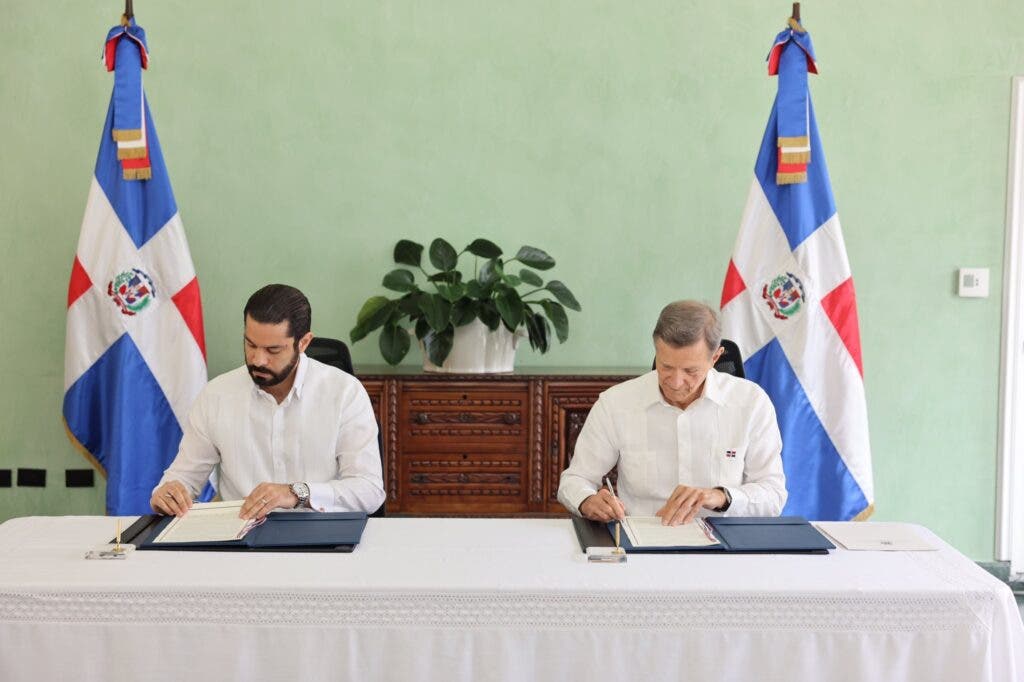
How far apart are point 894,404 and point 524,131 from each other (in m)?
2.00

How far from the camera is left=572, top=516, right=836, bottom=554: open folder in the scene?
2141 mm

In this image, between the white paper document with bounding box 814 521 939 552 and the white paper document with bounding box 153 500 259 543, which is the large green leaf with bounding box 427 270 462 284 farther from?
the white paper document with bounding box 814 521 939 552

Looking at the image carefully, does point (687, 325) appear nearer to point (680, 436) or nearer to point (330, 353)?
point (680, 436)

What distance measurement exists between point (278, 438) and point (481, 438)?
1.26 m

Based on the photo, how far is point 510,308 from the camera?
3711mm

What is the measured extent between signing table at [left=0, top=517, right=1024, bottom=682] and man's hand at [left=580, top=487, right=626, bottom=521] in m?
0.39

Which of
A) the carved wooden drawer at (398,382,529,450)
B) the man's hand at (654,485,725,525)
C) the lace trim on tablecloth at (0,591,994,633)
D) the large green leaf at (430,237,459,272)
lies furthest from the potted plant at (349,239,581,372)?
the lace trim on tablecloth at (0,591,994,633)

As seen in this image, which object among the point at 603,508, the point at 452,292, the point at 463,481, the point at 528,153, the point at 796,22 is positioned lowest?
the point at 463,481

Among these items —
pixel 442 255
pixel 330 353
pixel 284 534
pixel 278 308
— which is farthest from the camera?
pixel 442 255

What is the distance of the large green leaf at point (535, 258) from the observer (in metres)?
3.90

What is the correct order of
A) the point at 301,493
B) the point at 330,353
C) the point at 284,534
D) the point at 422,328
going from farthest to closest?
the point at 422,328 → the point at 330,353 → the point at 301,493 → the point at 284,534

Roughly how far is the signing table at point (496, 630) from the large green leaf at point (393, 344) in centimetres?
194

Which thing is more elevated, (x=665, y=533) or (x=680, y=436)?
(x=680, y=436)

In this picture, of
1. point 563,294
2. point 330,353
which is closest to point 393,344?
point 563,294
